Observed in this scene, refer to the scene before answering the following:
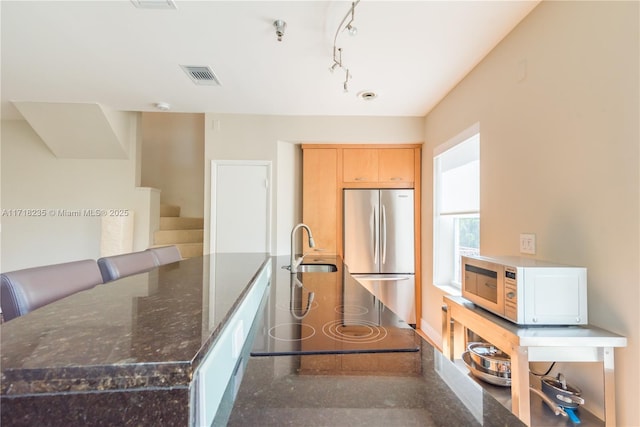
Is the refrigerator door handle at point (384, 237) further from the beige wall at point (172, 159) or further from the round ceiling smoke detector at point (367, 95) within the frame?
the beige wall at point (172, 159)

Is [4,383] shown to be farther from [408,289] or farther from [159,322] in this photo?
[408,289]

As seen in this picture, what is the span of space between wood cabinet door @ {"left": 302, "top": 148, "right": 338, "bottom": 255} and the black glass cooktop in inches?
72.4

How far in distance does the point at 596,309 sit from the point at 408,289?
2274 millimetres

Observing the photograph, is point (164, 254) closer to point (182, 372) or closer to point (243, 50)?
point (243, 50)

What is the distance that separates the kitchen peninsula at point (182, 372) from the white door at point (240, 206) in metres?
2.51

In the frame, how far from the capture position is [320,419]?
0.58 m

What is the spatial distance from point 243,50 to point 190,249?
3.05 m

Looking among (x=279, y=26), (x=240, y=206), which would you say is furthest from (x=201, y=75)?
(x=240, y=206)

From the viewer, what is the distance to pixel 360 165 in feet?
11.9

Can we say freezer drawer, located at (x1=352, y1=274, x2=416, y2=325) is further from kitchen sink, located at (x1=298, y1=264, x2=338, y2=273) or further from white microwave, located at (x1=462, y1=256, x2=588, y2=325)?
white microwave, located at (x1=462, y1=256, x2=588, y2=325)

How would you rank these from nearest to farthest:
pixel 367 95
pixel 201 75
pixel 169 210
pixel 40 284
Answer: pixel 40 284 → pixel 201 75 → pixel 367 95 → pixel 169 210

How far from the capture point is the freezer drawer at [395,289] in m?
3.50

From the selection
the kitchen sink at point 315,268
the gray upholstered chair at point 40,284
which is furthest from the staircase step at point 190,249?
the gray upholstered chair at point 40,284

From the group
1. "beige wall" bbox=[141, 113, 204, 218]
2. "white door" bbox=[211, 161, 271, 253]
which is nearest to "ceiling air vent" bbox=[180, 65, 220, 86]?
"white door" bbox=[211, 161, 271, 253]
